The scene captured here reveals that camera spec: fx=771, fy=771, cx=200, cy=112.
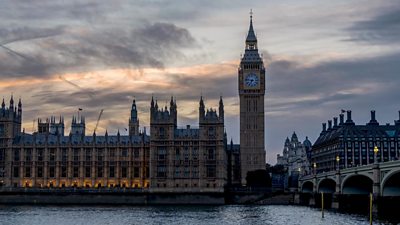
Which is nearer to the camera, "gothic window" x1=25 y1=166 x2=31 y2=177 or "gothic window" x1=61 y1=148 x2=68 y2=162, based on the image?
"gothic window" x1=25 y1=166 x2=31 y2=177

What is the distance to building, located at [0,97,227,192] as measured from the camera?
6727 inches

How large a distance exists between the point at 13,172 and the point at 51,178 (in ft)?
29.4

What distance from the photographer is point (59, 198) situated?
6540 inches

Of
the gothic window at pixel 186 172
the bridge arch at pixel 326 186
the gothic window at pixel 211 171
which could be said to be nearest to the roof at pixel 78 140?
the gothic window at pixel 186 172

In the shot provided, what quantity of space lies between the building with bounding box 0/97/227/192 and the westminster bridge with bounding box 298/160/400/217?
23.9 meters

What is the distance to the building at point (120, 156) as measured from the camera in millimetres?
170875

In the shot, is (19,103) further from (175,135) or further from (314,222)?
(314,222)

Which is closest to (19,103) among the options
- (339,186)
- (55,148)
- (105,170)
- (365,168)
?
(55,148)

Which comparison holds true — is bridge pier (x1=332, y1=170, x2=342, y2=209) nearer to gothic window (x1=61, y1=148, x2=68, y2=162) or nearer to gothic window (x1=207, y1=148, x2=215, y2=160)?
gothic window (x1=207, y1=148, x2=215, y2=160)

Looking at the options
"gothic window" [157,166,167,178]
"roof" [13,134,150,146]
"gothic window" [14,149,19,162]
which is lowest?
"gothic window" [157,166,167,178]

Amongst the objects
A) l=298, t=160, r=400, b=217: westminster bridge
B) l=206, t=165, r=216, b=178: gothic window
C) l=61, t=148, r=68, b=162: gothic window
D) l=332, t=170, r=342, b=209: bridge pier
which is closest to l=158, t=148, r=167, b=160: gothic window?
l=206, t=165, r=216, b=178: gothic window

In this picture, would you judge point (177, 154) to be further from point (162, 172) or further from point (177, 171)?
point (162, 172)

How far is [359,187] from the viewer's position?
415 ft

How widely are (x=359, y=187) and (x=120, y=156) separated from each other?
6953cm
